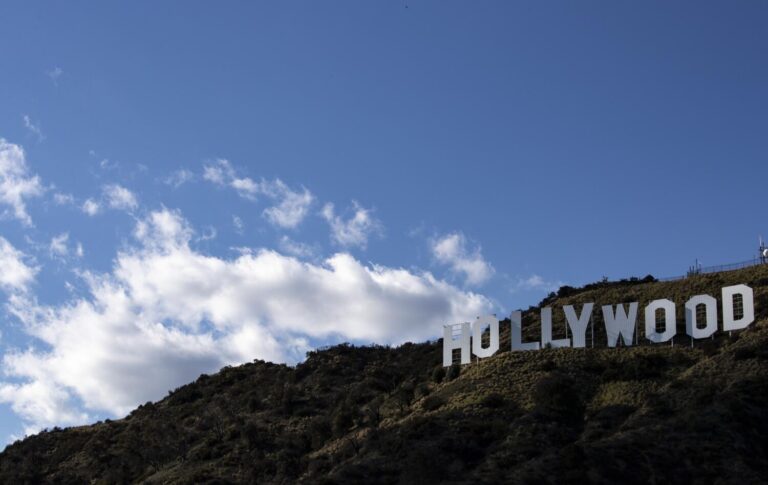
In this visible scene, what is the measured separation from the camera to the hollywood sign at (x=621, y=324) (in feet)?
229

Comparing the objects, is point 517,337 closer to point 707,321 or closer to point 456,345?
point 456,345

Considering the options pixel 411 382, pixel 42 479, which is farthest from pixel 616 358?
pixel 42 479

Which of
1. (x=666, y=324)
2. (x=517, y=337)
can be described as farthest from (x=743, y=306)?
(x=517, y=337)

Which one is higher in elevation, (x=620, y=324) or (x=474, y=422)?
(x=620, y=324)

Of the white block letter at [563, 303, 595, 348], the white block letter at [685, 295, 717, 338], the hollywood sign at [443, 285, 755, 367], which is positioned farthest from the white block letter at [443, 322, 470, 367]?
the white block letter at [685, 295, 717, 338]

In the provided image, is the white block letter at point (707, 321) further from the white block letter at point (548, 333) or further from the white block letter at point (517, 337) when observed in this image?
the white block letter at point (517, 337)

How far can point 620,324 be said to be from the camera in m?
73.9

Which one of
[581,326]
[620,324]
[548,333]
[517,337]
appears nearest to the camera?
[620,324]

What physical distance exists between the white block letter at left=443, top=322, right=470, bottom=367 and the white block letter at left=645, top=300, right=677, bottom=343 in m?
13.4

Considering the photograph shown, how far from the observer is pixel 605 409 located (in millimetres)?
64188

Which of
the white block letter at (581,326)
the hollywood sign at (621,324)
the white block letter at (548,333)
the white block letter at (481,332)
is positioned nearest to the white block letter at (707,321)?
the hollywood sign at (621,324)

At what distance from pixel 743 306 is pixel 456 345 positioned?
20.9 metres

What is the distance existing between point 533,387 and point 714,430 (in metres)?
15.2

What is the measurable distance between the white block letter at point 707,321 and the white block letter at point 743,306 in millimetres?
735
